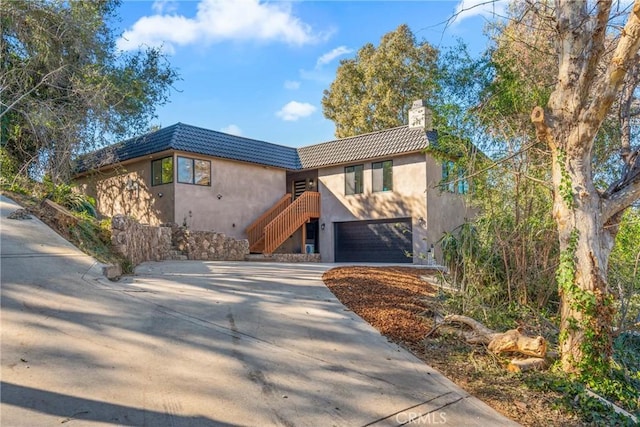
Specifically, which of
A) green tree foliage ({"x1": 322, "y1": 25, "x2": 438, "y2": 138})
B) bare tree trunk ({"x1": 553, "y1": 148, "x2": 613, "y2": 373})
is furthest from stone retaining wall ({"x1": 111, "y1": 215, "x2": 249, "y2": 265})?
green tree foliage ({"x1": 322, "y1": 25, "x2": 438, "y2": 138})

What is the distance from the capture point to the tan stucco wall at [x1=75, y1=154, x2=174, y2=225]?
15.9 metres

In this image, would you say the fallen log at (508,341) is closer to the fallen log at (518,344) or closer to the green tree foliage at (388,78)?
the fallen log at (518,344)

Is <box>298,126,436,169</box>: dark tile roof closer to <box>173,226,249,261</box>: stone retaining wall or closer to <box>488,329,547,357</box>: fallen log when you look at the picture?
<box>173,226,249,261</box>: stone retaining wall

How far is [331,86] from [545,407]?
2584 centimetres

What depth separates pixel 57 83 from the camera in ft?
37.1

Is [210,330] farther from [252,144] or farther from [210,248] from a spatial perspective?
[252,144]

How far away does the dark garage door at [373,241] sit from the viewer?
1680 centimetres

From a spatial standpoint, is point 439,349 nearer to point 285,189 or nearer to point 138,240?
point 138,240

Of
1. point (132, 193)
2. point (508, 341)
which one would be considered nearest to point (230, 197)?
point (132, 193)

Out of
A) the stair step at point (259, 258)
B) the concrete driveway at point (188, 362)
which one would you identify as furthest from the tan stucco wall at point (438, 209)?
the concrete driveway at point (188, 362)

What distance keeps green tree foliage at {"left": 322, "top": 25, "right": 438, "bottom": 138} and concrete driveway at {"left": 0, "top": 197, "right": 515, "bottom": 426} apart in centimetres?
2108

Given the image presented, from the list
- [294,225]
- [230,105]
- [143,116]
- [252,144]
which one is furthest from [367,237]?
[143,116]

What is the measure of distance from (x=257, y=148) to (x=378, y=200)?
5706 mm

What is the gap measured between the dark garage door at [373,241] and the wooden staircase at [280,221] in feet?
4.94
